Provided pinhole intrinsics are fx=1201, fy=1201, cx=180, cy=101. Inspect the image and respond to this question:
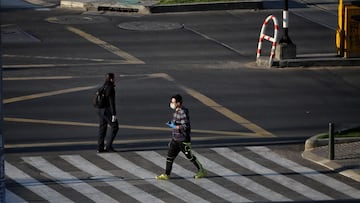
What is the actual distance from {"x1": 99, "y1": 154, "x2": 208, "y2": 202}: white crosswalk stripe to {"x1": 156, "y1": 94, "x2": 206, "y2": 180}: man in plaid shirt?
0.84ft

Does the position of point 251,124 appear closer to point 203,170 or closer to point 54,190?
point 203,170

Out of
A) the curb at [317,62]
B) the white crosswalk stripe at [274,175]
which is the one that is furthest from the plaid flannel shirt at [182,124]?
the curb at [317,62]

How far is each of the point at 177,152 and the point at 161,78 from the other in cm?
1000

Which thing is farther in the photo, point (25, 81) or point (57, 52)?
point (57, 52)

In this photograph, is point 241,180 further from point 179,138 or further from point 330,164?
point 330,164

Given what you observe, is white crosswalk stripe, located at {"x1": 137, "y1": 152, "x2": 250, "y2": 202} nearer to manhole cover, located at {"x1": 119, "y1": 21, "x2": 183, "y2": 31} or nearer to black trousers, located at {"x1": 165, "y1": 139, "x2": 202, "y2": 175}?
black trousers, located at {"x1": 165, "y1": 139, "x2": 202, "y2": 175}

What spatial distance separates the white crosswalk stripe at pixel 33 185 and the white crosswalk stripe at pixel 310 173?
5067 mm

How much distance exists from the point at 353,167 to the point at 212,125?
4.68 metres

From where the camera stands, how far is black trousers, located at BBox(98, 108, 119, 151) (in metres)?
26.0

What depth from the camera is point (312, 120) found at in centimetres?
2906

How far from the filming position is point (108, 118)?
26234mm

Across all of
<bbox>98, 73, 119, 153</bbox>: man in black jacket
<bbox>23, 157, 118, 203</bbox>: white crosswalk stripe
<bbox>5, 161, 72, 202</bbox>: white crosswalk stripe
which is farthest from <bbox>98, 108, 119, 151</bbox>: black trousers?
<bbox>5, 161, 72, 202</bbox>: white crosswalk stripe

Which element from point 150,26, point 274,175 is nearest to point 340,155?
point 274,175

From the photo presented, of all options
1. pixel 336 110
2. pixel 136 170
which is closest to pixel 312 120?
pixel 336 110
